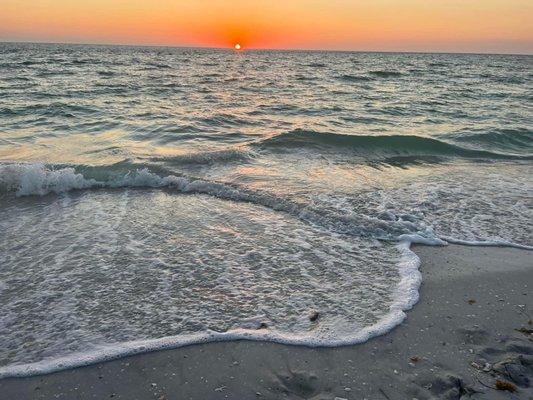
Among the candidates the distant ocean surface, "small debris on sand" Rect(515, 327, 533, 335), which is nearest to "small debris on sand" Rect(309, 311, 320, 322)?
the distant ocean surface

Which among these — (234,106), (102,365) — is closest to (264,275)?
(102,365)

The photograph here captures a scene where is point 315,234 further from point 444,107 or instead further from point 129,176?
point 444,107

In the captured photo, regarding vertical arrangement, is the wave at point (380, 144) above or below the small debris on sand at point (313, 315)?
below

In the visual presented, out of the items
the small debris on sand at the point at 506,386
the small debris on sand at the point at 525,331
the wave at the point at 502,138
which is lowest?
the wave at the point at 502,138

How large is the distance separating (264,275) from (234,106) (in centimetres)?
1366

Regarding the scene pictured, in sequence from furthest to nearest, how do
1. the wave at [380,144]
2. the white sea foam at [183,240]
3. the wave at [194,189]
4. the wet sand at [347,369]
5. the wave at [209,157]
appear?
the wave at [380,144], the wave at [209,157], the wave at [194,189], the white sea foam at [183,240], the wet sand at [347,369]

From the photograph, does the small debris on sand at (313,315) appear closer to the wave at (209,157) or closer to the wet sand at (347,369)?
the wet sand at (347,369)

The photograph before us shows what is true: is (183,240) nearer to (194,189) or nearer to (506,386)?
(194,189)

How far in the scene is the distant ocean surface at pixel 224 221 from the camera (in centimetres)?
377

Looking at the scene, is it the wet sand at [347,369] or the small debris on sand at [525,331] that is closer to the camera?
the wet sand at [347,369]

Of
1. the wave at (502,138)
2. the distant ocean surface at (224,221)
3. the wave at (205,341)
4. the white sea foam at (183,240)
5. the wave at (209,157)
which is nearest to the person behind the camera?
the wave at (205,341)

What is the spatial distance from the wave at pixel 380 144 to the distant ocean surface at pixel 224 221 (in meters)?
0.07

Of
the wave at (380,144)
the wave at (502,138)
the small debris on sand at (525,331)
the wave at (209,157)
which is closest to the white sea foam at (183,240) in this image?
the small debris on sand at (525,331)

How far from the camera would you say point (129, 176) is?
26.3ft
